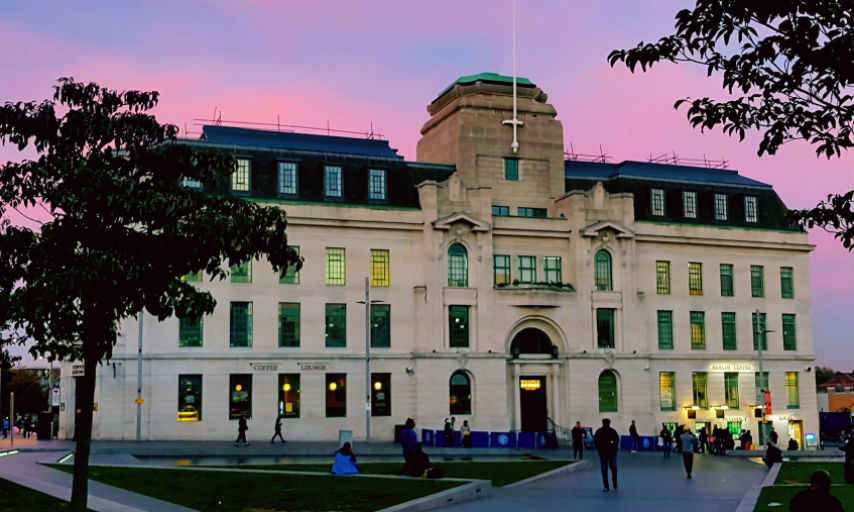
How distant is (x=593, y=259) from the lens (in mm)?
66562

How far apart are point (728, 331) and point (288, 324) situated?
97.3 ft

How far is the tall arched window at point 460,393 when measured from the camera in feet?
206

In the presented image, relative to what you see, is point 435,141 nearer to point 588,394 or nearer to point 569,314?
point 569,314

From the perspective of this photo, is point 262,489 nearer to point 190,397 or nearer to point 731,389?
point 190,397

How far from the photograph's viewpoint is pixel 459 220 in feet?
208

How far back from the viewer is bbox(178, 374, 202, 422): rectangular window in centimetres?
5791

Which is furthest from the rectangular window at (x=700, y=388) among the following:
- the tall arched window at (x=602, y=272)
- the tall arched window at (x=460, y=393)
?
the tall arched window at (x=460, y=393)

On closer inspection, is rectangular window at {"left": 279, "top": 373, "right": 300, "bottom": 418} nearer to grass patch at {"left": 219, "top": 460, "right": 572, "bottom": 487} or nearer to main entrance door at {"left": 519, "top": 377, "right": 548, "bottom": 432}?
main entrance door at {"left": 519, "top": 377, "right": 548, "bottom": 432}

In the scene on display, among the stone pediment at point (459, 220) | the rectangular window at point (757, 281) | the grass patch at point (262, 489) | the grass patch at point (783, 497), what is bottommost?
the grass patch at point (783, 497)

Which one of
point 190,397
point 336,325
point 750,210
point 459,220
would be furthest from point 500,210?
point 190,397

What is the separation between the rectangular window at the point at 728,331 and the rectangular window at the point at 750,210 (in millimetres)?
7045

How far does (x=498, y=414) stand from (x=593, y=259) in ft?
37.8

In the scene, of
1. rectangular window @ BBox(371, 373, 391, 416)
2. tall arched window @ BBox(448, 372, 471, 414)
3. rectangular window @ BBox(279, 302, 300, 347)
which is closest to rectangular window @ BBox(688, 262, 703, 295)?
tall arched window @ BBox(448, 372, 471, 414)

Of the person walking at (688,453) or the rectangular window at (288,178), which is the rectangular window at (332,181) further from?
the person walking at (688,453)
